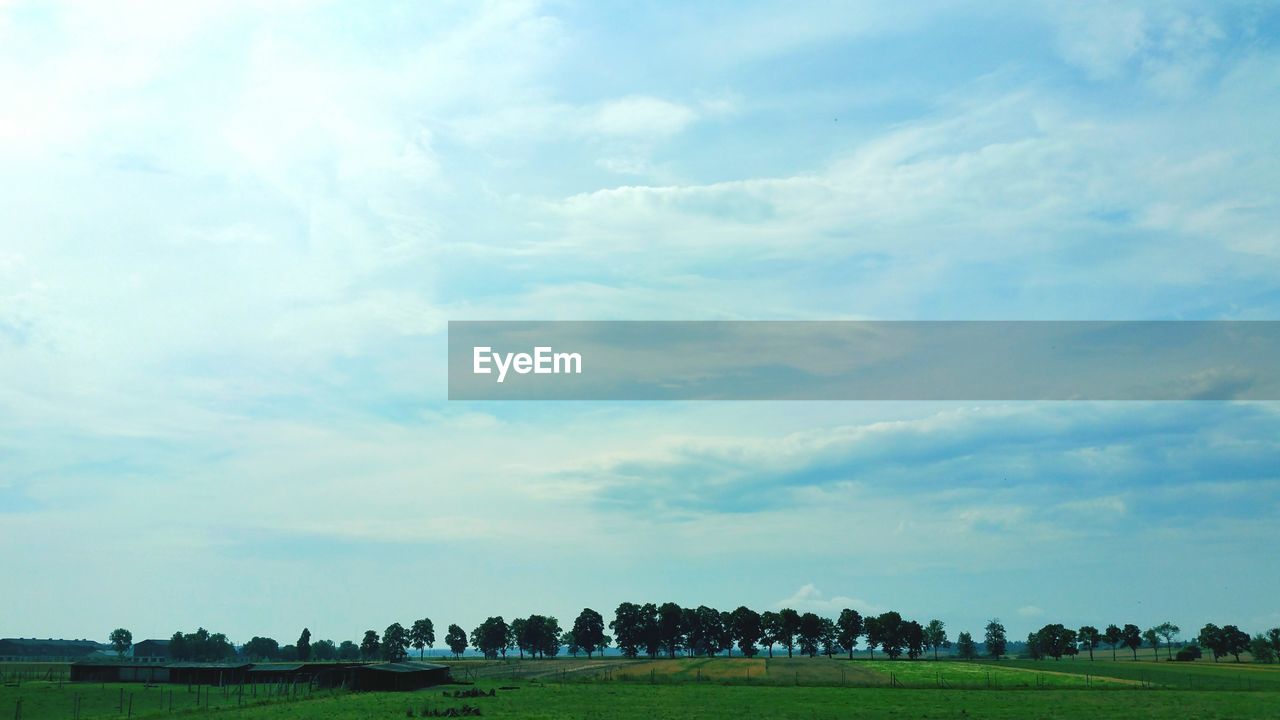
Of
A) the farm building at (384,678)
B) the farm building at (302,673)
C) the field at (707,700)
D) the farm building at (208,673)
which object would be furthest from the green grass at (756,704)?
the farm building at (208,673)

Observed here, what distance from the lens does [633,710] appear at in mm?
77500

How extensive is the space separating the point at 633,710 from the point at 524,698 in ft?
52.3

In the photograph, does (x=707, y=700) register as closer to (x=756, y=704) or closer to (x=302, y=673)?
(x=756, y=704)

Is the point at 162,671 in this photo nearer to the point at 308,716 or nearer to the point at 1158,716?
the point at 308,716

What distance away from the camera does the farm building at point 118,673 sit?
131 m

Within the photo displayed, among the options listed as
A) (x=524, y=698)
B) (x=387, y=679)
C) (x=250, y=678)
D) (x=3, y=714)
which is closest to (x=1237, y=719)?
(x=524, y=698)

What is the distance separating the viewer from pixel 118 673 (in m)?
132

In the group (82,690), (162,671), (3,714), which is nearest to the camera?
(3,714)

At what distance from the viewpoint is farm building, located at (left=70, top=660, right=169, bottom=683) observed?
130750 millimetres

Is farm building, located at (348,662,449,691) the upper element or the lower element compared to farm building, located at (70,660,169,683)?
upper

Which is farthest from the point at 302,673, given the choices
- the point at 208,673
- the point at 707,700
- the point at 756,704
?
the point at 756,704

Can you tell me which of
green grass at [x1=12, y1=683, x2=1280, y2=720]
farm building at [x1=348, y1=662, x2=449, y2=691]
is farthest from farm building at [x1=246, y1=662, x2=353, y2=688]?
green grass at [x1=12, y1=683, x2=1280, y2=720]

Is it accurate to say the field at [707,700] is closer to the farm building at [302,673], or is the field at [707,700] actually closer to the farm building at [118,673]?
the farm building at [302,673]

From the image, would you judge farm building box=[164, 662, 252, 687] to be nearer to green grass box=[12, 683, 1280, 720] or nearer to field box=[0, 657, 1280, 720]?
field box=[0, 657, 1280, 720]
